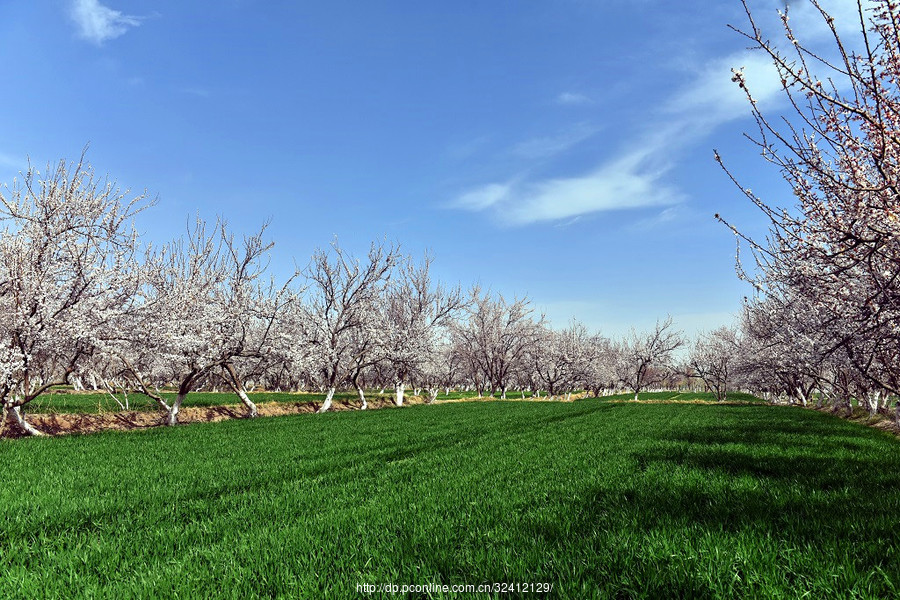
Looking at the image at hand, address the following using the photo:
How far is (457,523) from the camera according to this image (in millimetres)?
5961

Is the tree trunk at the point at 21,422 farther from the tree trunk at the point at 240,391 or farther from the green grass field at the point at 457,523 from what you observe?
the tree trunk at the point at 240,391

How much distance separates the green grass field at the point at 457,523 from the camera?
14.0 ft

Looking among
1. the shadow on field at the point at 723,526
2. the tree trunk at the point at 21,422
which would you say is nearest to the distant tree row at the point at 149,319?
the tree trunk at the point at 21,422

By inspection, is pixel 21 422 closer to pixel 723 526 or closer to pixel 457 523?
pixel 457 523

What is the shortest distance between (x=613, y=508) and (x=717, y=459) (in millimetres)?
5865

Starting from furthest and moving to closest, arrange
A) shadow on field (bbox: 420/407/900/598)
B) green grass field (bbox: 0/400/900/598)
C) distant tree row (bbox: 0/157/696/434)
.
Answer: distant tree row (bbox: 0/157/696/434), green grass field (bbox: 0/400/900/598), shadow on field (bbox: 420/407/900/598)

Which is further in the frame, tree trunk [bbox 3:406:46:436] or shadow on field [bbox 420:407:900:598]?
tree trunk [bbox 3:406:46:436]

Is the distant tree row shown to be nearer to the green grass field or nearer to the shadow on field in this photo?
the green grass field

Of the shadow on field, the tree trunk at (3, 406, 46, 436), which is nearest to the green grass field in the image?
the shadow on field

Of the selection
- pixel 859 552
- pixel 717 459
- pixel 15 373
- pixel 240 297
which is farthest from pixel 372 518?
pixel 240 297

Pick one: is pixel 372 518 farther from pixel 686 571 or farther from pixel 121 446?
pixel 121 446

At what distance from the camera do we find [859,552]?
4668 millimetres

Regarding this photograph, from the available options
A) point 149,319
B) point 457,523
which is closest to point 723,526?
point 457,523

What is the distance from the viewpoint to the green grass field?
4.27 m
